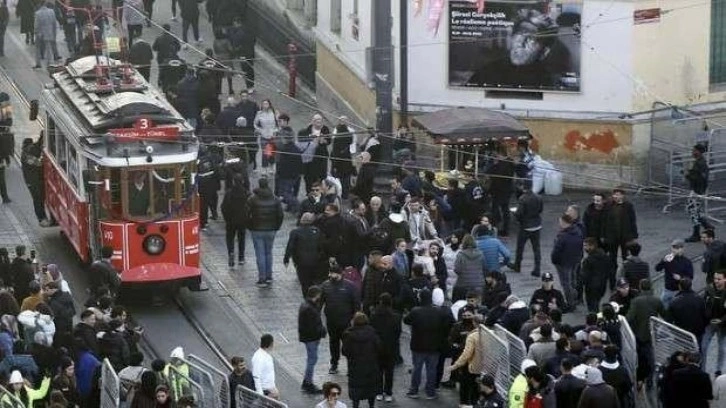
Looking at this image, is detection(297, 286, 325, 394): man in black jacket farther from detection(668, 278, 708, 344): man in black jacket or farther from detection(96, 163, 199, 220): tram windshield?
detection(668, 278, 708, 344): man in black jacket

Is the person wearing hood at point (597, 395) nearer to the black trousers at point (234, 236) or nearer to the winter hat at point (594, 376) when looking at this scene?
the winter hat at point (594, 376)

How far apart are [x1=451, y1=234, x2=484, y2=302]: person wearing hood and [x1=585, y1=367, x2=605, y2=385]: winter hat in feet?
18.7

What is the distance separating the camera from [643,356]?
2758 centimetres

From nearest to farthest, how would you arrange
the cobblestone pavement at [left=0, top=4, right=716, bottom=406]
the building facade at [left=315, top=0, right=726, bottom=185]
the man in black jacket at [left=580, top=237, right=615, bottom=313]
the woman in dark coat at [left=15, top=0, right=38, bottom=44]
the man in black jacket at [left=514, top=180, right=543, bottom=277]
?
the cobblestone pavement at [left=0, top=4, right=716, bottom=406]
the man in black jacket at [left=580, top=237, right=615, bottom=313]
the man in black jacket at [left=514, top=180, right=543, bottom=277]
the building facade at [left=315, top=0, right=726, bottom=185]
the woman in dark coat at [left=15, top=0, right=38, bottom=44]

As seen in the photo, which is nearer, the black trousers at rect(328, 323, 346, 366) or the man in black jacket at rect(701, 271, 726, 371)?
the man in black jacket at rect(701, 271, 726, 371)

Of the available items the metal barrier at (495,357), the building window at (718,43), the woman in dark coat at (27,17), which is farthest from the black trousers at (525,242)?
the woman in dark coat at (27,17)

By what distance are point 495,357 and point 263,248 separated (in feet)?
23.5

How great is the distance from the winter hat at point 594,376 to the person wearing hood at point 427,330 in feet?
11.3

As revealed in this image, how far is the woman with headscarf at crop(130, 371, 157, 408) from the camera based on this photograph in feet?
81.9

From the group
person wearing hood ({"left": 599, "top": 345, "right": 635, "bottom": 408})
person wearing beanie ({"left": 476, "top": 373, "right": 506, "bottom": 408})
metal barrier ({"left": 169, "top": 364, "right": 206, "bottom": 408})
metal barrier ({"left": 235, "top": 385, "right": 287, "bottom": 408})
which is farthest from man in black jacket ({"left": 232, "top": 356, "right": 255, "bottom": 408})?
person wearing hood ({"left": 599, "top": 345, "right": 635, "bottom": 408})

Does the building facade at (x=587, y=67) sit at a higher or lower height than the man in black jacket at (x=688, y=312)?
higher

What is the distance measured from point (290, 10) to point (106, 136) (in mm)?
16375

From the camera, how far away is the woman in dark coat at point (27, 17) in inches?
1907

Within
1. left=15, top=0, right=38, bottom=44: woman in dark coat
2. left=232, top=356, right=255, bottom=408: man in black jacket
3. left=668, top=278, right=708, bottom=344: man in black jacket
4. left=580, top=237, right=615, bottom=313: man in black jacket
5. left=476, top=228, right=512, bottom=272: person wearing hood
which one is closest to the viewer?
left=232, top=356, right=255, bottom=408: man in black jacket
